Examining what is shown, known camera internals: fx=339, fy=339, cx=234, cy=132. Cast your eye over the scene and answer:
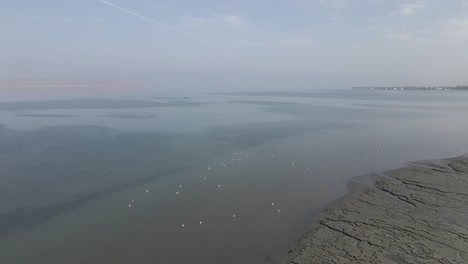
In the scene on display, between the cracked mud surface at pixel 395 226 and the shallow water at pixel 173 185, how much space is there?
814mm

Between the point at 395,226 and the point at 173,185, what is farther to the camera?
the point at 173,185

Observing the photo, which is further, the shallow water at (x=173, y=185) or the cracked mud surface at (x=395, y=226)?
the shallow water at (x=173, y=185)

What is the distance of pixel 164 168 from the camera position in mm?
16781

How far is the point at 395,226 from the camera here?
33.2 feet

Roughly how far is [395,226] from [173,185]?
858 centimetres

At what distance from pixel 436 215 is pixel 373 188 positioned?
10.4 ft

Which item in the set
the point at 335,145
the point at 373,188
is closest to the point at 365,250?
the point at 373,188

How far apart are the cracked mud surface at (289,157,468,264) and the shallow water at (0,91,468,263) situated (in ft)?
2.67

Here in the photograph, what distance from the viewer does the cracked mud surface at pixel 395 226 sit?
862cm

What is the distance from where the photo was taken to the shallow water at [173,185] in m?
9.48

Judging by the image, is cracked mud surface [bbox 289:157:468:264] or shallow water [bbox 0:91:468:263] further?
shallow water [bbox 0:91:468:263]

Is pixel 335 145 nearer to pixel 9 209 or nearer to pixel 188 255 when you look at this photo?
pixel 188 255

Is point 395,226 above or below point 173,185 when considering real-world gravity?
above

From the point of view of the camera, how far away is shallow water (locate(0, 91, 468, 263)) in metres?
9.48
